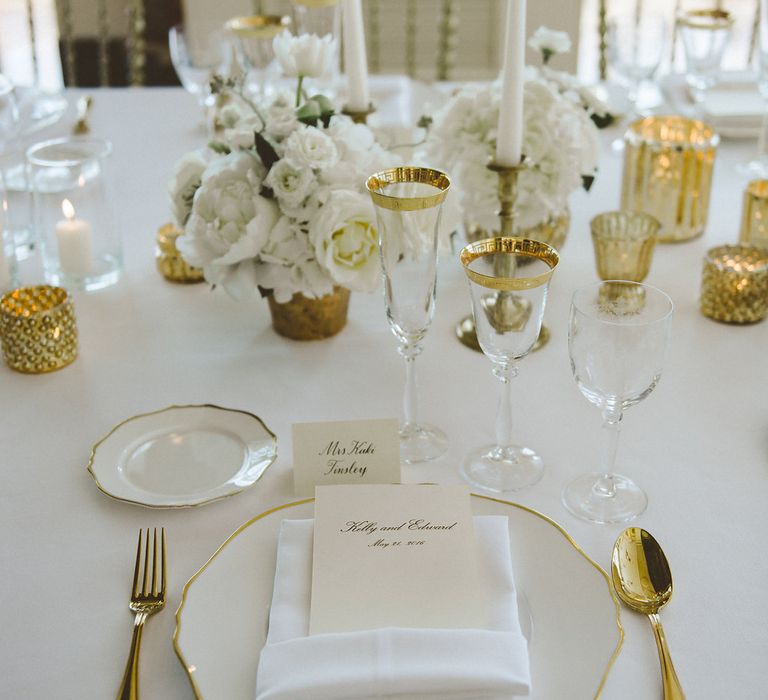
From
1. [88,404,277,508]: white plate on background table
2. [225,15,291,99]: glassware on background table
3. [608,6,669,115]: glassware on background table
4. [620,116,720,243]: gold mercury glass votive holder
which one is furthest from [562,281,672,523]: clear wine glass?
[225,15,291,99]: glassware on background table

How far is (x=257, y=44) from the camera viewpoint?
1.79 metres

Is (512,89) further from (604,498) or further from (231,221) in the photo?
(604,498)

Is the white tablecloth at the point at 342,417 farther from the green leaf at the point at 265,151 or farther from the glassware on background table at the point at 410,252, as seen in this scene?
the green leaf at the point at 265,151

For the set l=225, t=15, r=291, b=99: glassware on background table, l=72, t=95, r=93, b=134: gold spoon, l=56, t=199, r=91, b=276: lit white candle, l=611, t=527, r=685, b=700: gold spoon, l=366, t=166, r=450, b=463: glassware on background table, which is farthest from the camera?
l=72, t=95, r=93, b=134: gold spoon

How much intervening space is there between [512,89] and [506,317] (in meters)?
0.33

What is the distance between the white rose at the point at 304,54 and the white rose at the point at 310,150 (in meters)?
0.13

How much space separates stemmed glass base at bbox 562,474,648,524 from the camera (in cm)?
94

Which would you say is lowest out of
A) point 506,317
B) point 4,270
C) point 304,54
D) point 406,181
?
point 4,270

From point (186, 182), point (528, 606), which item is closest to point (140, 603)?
point (528, 606)

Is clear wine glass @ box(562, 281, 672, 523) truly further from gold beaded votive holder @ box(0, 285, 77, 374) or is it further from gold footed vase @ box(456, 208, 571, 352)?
gold beaded votive holder @ box(0, 285, 77, 374)

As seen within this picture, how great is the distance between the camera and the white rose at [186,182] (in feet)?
3.93

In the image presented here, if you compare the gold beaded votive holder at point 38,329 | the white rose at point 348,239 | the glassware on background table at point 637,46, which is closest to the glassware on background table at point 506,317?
the white rose at point 348,239

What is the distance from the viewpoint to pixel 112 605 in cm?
85

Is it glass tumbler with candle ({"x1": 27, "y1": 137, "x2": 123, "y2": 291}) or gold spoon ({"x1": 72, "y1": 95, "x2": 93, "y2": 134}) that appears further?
gold spoon ({"x1": 72, "y1": 95, "x2": 93, "y2": 134})
